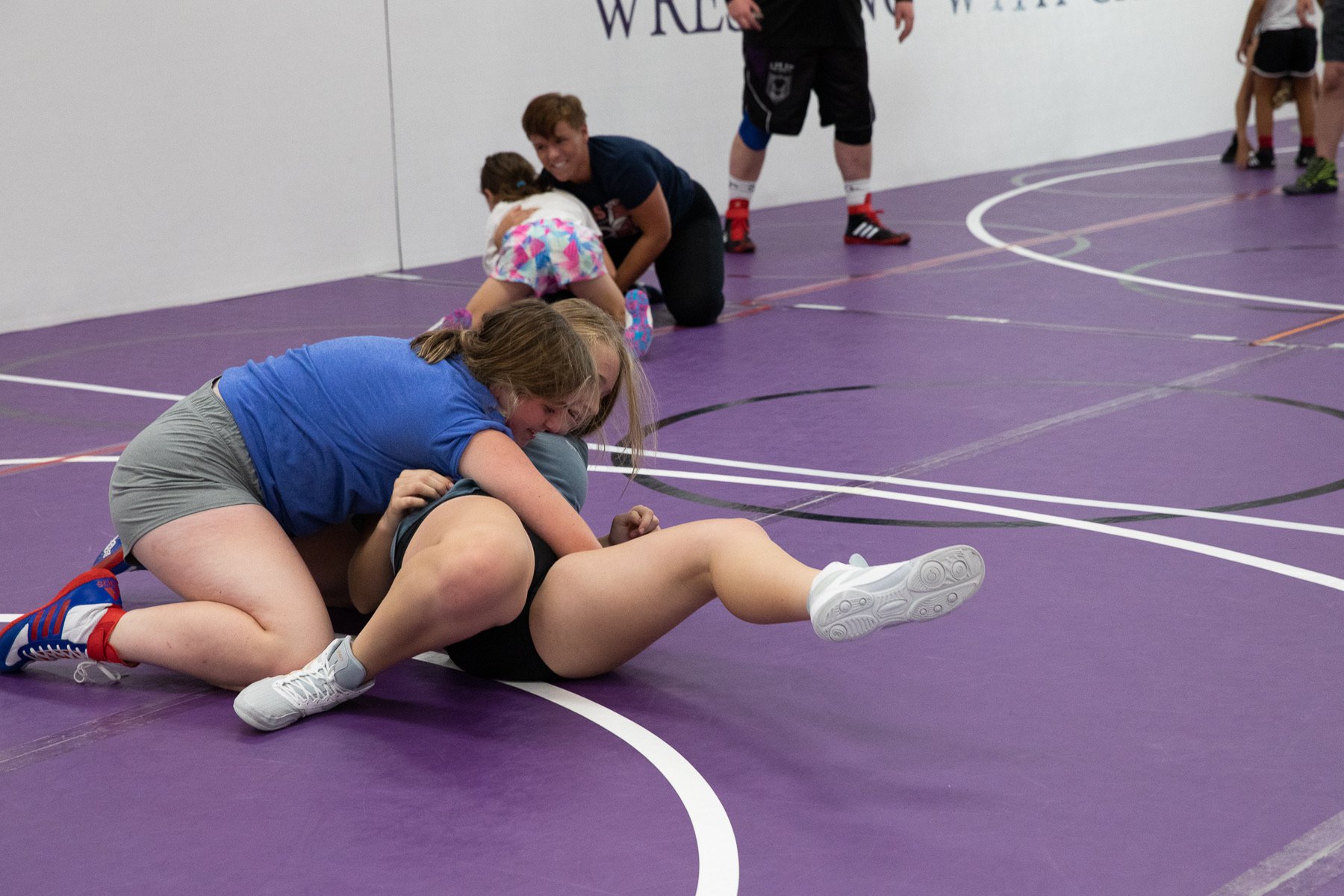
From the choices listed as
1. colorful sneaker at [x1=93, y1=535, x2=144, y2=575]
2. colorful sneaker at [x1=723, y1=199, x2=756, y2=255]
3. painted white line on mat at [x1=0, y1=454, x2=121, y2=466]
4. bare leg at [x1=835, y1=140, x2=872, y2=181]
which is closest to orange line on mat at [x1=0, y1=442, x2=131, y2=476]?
painted white line on mat at [x1=0, y1=454, x2=121, y2=466]

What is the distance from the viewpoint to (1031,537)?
2.92 metres

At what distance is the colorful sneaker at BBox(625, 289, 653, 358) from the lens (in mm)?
4730

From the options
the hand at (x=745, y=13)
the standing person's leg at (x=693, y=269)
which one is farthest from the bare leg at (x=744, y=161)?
the standing person's leg at (x=693, y=269)

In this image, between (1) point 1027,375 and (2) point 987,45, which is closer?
(1) point 1027,375

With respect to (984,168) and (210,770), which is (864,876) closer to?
(210,770)

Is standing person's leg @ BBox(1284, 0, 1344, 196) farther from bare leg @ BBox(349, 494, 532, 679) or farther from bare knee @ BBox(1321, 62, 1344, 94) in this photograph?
bare leg @ BBox(349, 494, 532, 679)

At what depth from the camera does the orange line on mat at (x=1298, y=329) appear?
458cm

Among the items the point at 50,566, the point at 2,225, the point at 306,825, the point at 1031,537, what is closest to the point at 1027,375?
the point at 1031,537

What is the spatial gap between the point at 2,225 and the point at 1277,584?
4457 millimetres

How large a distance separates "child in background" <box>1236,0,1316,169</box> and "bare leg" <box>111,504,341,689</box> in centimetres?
765

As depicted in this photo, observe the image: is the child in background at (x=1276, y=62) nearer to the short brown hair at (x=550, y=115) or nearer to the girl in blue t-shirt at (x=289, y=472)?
the short brown hair at (x=550, y=115)

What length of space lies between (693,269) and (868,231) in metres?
1.92

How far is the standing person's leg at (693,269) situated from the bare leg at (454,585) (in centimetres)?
298

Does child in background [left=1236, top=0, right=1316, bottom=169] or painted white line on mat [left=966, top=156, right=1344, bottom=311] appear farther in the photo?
child in background [left=1236, top=0, right=1316, bottom=169]
